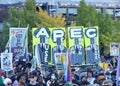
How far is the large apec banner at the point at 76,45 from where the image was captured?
1966cm

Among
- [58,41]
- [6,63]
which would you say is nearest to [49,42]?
[58,41]

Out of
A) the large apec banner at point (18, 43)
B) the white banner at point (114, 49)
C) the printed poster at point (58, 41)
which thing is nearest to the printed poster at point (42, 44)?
the printed poster at point (58, 41)

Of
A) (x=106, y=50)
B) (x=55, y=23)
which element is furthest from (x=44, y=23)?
(x=106, y=50)

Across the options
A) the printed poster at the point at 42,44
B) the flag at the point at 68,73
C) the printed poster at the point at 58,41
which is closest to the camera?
the flag at the point at 68,73

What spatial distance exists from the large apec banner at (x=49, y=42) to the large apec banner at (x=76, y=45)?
281 mm

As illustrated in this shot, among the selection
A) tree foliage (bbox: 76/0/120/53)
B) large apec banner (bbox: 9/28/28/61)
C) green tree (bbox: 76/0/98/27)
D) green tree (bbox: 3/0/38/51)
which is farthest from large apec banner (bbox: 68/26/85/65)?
green tree (bbox: 3/0/38/51)

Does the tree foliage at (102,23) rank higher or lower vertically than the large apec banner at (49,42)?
higher

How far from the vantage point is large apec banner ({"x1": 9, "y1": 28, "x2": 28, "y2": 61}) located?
67.5 feet

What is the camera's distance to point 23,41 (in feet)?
68.6

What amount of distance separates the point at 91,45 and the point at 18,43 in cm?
Result: 267

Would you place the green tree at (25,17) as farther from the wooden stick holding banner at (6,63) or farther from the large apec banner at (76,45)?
the wooden stick holding banner at (6,63)

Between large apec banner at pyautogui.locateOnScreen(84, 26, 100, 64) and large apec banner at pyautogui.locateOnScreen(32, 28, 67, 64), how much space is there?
821 mm

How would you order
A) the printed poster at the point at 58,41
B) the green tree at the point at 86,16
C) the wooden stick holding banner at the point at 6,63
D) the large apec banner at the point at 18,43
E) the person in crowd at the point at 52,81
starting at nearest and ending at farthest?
1. the person in crowd at the point at 52,81
2. the wooden stick holding banner at the point at 6,63
3. the printed poster at the point at 58,41
4. the large apec banner at the point at 18,43
5. the green tree at the point at 86,16

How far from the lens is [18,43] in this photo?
20922mm
